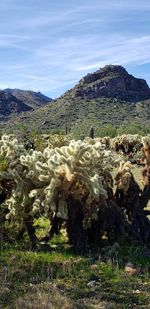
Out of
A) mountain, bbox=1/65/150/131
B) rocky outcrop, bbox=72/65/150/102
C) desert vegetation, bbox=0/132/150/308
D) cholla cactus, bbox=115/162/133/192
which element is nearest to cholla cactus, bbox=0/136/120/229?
desert vegetation, bbox=0/132/150/308

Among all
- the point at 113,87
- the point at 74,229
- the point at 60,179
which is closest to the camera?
the point at 60,179

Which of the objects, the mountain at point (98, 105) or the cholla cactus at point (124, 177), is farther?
the mountain at point (98, 105)

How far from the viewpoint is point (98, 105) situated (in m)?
145

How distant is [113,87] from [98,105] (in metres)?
37.3

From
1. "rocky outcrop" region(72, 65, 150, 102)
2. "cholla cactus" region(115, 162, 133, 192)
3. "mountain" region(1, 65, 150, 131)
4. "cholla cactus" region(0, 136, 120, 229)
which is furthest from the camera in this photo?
"rocky outcrop" region(72, 65, 150, 102)

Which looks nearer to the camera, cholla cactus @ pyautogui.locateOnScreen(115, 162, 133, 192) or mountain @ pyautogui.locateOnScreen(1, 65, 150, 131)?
cholla cactus @ pyautogui.locateOnScreen(115, 162, 133, 192)

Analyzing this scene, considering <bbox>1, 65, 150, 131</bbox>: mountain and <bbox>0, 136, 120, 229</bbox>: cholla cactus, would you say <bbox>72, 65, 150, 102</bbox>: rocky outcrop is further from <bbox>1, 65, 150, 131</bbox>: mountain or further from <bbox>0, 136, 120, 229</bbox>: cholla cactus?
<bbox>0, 136, 120, 229</bbox>: cholla cactus

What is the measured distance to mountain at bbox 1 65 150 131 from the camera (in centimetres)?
12350

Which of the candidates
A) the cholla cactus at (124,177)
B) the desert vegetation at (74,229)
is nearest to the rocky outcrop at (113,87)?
the cholla cactus at (124,177)

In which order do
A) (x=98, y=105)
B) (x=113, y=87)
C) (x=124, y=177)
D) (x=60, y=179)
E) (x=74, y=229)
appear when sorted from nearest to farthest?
(x=60, y=179), (x=74, y=229), (x=124, y=177), (x=98, y=105), (x=113, y=87)

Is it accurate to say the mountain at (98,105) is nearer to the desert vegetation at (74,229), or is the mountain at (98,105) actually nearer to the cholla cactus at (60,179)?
the desert vegetation at (74,229)

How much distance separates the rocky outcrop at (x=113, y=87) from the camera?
171 m

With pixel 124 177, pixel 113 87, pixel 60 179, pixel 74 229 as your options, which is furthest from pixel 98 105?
pixel 60 179

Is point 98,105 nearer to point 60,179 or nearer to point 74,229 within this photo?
point 74,229
